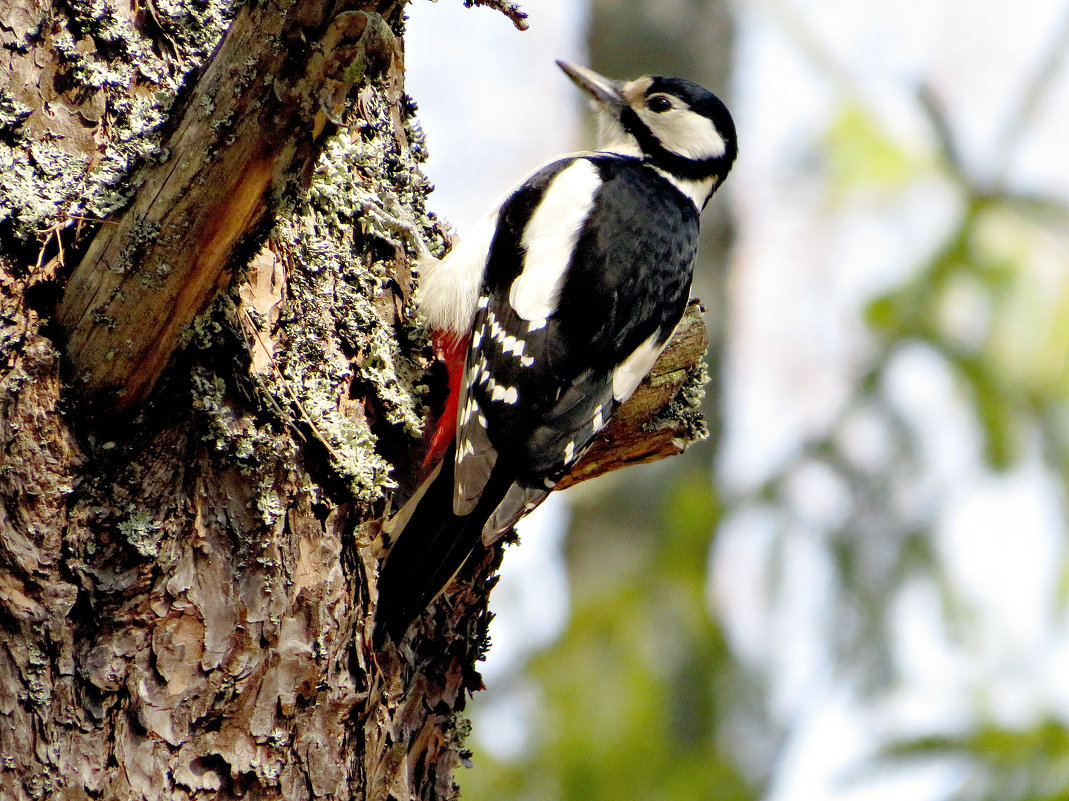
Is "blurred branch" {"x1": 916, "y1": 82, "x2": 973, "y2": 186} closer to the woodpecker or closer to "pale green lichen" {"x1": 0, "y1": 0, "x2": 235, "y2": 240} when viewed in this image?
the woodpecker

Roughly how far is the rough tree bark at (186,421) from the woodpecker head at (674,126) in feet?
5.57

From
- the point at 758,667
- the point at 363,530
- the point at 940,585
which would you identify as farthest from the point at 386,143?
the point at 940,585

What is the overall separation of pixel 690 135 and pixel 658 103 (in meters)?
0.15

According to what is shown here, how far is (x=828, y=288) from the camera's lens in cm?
849

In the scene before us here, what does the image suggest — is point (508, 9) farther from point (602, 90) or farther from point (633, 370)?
point (602, 90)

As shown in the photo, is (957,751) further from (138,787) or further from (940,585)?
(138,787)

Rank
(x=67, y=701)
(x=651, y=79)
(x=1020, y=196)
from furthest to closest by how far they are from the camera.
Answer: (x=1020, y=196) < (x=651, y=79) < (x=67, y=701)

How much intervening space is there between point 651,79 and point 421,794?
2353mm

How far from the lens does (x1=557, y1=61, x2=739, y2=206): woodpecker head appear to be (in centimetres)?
342

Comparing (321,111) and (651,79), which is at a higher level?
(651,79)

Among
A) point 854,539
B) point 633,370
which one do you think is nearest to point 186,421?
point 633,370

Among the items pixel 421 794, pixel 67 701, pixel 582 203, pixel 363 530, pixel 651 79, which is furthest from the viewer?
pixel 651 79

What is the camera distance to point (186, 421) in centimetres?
166

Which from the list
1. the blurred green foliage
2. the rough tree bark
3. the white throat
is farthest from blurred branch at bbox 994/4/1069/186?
the rough tree bark
